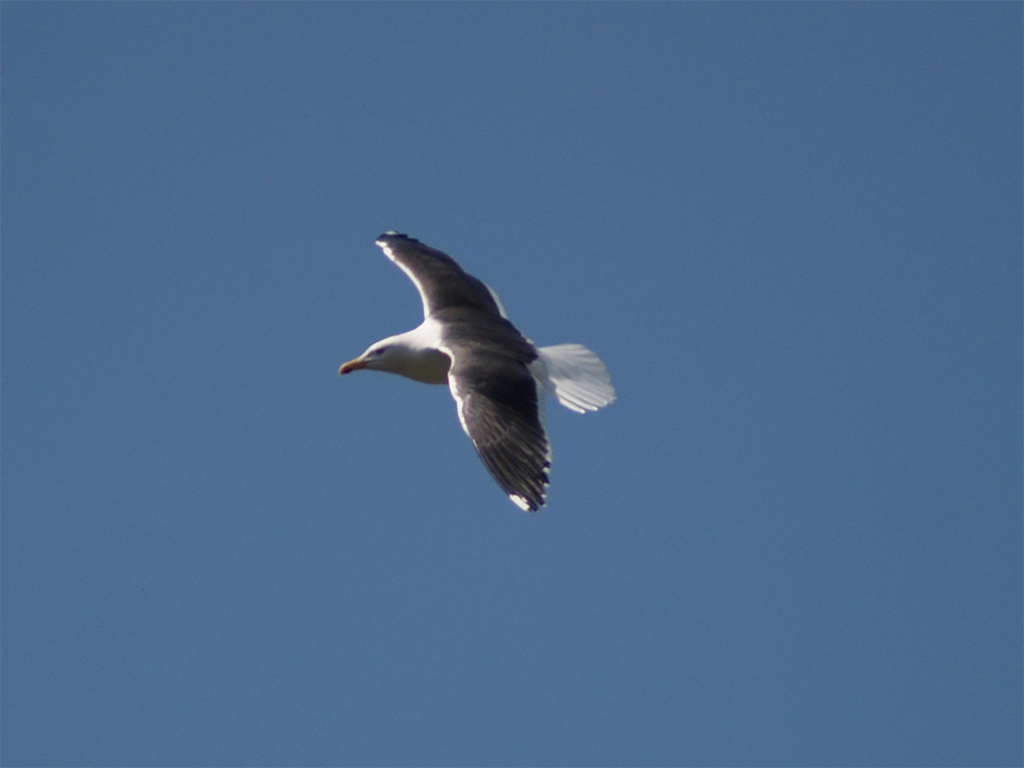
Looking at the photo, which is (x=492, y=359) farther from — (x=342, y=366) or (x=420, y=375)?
(x=342, y=366)

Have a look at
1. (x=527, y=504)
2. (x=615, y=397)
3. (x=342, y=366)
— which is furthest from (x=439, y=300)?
(x=527, y=504)

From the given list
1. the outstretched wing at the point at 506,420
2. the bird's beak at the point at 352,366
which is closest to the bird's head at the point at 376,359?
the bird's beak at the point at 352,366

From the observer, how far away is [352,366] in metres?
8.59

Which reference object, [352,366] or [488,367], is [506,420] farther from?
[352,366]

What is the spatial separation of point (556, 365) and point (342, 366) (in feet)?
4.78

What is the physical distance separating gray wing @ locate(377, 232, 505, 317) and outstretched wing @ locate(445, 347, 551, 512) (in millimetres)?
1306

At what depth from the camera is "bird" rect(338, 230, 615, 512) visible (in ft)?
21.7

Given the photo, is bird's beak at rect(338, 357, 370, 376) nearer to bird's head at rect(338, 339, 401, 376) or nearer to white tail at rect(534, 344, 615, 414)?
bird's head at rect(338, 339, 401, 376)

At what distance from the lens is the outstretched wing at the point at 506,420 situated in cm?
648

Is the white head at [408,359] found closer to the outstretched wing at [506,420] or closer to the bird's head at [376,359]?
the bird's head at [376,359]

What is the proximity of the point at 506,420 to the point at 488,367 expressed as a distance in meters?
0.55

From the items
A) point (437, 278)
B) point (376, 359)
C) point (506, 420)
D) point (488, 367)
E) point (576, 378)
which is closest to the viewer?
point (506, 420)

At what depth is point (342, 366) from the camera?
28.5ft

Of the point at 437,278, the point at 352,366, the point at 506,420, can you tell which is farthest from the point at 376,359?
the point at 506,420
